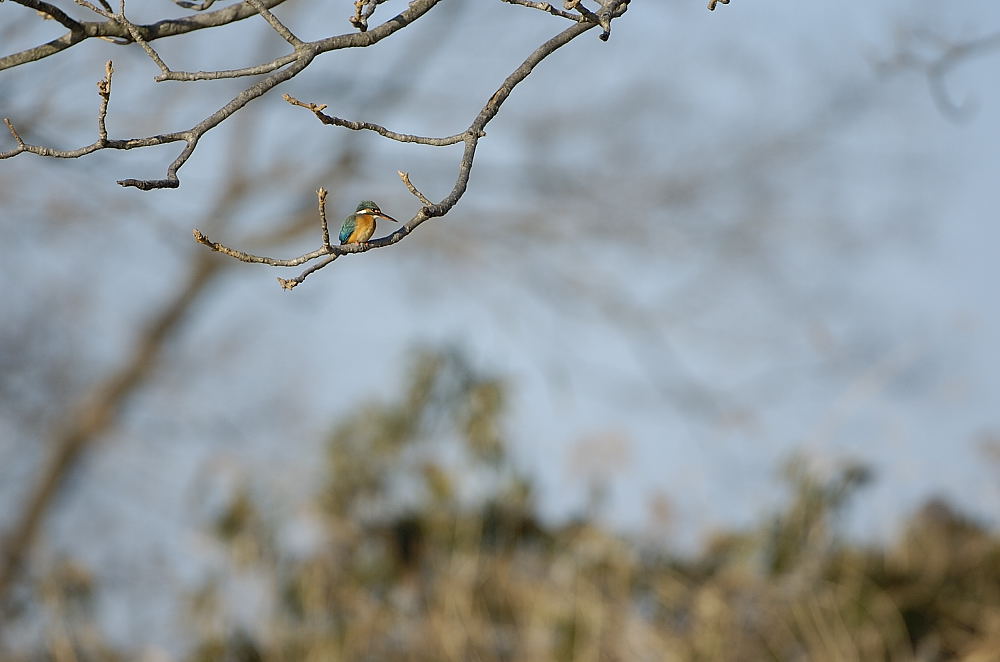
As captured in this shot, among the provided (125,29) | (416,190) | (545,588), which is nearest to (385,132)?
(416,190)

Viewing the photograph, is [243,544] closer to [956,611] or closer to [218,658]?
[218,658]

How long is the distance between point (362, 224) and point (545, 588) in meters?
2.88

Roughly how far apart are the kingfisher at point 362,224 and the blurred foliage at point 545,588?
8.69 ft

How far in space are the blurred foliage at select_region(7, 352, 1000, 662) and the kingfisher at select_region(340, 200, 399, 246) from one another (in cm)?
265

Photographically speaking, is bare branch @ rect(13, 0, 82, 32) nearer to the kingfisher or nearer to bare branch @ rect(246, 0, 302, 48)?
bare branch @ rect(246, 0, 302, 48)

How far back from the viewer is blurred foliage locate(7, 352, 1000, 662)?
393cm

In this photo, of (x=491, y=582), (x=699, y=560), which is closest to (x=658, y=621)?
(x=699, y=560)

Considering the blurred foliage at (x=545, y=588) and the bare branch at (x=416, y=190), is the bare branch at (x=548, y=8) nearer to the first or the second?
the bare branch at (x=416, y=190)

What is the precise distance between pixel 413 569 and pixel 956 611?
78.6 inches

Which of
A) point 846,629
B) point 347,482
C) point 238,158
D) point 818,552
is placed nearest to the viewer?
point 846,629

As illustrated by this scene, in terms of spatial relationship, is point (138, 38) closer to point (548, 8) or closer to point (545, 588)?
point (548, 8)

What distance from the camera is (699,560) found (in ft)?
13.9

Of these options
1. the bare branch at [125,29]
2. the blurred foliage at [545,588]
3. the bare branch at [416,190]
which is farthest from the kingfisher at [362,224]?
the blurred foliage at [545,588]

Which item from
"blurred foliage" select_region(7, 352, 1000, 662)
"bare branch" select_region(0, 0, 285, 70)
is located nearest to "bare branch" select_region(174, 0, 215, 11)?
"bare branch" select_region(0, 0, 285, 70)
